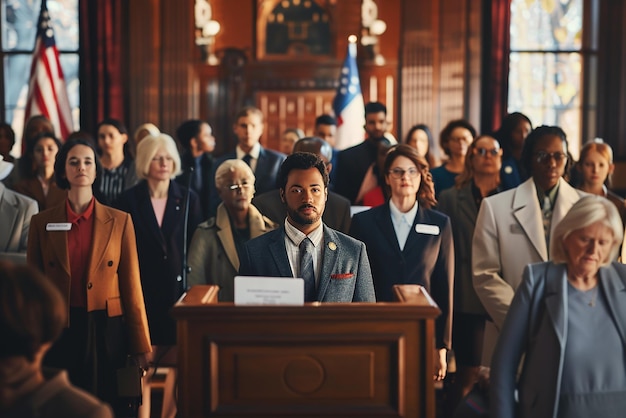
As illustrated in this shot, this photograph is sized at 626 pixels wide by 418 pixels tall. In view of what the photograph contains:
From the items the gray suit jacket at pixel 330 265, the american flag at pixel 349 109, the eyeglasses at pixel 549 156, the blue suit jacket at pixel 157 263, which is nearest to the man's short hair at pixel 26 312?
the gray suit jacket at pixel 330 265

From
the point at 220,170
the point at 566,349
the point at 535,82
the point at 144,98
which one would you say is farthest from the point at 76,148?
the point at 535,82

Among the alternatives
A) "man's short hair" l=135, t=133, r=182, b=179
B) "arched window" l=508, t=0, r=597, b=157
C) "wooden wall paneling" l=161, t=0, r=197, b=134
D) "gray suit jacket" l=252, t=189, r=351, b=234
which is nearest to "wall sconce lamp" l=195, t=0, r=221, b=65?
"wooden wall paneling" l=161, t=0, r=197, b=134

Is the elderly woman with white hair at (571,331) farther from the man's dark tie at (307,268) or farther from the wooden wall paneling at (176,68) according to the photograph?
the wooden wall paneling at (176,68)

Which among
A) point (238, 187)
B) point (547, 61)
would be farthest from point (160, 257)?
point (547, 61)

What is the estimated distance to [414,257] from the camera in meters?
4.16

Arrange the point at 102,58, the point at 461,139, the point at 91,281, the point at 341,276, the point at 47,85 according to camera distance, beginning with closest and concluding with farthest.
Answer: the point at 341,276 → the point at 91,281 → the point at 461,139 → the point at 47,85 → the point at 102,58

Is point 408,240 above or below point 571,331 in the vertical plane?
above

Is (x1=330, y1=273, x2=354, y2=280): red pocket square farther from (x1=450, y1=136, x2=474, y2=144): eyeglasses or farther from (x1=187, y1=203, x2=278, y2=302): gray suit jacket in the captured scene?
(x1=450, y1=136, x2=474, y2=144): eyeglasses

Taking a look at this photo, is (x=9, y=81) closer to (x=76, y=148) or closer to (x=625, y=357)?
(x=76, y=148)

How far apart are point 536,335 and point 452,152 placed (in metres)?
3.22

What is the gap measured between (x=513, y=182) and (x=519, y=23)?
5.49m

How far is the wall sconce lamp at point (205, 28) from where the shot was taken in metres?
9.96

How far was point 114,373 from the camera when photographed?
4102 mm

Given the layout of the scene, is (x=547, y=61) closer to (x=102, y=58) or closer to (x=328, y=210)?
(x=102, y=58)
